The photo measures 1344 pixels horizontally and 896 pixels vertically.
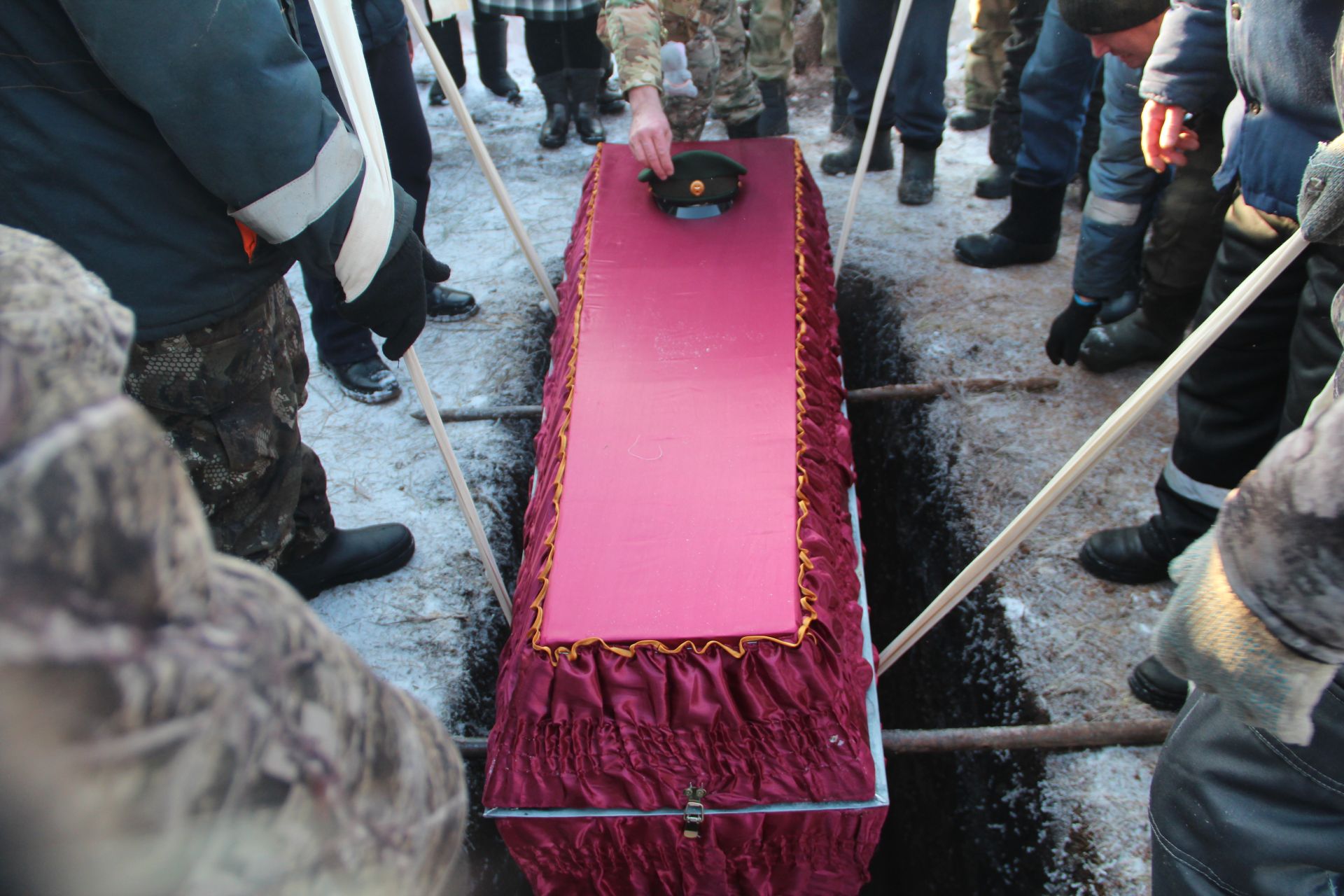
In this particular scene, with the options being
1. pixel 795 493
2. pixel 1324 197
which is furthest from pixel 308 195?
pixel 1324 197

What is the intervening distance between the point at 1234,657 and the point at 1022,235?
233cm

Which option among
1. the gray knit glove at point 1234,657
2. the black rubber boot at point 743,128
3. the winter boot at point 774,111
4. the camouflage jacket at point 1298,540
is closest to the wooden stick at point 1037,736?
the gray knit glove at point 1234,657

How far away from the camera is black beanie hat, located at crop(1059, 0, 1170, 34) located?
1.73 metres

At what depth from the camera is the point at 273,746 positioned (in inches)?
14.9

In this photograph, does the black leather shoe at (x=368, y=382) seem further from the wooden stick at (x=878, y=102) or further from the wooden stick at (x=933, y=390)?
the wooden stick at (x=878, y=102)

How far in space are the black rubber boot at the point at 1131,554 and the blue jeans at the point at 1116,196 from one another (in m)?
0.73

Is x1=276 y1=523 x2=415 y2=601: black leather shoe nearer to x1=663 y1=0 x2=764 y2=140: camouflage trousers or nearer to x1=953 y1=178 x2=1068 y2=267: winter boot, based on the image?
x1=663 y1=0 x2=764 y2=140: camouflage trousers

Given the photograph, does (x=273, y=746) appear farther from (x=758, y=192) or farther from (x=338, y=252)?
(x=758, y=192)

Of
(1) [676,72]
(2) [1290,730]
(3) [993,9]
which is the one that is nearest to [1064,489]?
(2) [1290,730]

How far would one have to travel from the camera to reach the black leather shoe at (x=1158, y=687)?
1.51 meters

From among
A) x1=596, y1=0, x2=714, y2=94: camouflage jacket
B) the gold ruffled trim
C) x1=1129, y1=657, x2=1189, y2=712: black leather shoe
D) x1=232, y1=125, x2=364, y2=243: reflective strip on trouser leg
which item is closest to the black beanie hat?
the gold ruffled trim

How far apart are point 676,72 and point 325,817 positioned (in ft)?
9.31

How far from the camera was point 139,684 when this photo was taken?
1.07ft

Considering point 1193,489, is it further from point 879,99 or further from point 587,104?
point 587,104
